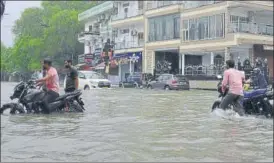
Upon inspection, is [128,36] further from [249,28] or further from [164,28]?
[249,28]

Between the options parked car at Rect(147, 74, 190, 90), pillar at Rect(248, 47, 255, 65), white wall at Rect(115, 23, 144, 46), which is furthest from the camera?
white wall at Rect(115, 23, 144, 46)

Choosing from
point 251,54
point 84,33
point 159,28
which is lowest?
point 251,54

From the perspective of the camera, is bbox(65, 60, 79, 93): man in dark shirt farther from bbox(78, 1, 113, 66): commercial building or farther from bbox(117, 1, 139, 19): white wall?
bbox(78, 1, 113, 66): commercial building

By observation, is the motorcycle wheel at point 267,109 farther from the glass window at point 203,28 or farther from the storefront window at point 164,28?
the storefront window at point 164,28

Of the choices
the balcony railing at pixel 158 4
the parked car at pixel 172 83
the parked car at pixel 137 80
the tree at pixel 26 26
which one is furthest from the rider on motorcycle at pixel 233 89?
the balcony railing at pixel 158 4

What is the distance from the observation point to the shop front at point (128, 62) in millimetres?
46966

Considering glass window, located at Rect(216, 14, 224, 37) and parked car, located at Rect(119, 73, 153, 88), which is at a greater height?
glass window, located at Rect(216, 14, 224, 37)

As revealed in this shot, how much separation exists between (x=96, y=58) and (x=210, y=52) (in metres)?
21.0

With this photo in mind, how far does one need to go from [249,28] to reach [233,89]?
85.7 feet

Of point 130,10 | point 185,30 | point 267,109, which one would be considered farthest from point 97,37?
point 267,109

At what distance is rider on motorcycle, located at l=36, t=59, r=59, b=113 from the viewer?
1105 centimetres

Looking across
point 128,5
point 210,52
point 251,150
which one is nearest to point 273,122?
point 251,150

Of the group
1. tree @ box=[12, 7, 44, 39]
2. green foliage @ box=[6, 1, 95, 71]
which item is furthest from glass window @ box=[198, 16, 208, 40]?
green foliage @ box=[6, 1, 95, 71]

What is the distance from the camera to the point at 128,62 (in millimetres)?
48750
